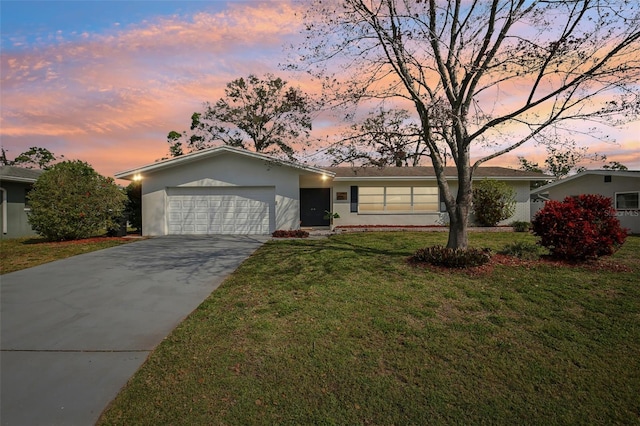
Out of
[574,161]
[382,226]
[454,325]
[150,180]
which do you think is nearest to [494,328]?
[454,325]

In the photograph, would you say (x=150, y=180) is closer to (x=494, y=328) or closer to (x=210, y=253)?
(x=210, y=253)

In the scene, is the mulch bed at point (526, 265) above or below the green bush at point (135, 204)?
below

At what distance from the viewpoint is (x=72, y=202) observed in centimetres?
1306

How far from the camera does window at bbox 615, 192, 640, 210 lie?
15258 millimetres

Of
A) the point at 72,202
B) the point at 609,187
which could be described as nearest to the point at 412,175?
the point at 609,187

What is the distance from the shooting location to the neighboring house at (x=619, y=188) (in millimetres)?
15172

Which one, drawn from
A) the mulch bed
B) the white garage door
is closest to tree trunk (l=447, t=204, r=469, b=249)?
the mulch bed

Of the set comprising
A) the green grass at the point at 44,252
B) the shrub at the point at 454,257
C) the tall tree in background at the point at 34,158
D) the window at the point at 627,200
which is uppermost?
the tall tree in background at the point at 34,158

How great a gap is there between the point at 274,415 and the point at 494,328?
310 cm

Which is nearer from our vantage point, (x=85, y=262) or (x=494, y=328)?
(x=494, y=328)

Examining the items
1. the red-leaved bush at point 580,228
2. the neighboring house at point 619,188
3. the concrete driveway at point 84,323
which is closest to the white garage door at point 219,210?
the concrete driveway at point 84,323

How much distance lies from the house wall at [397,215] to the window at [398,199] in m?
0.23

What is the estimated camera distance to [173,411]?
2725 millimetres

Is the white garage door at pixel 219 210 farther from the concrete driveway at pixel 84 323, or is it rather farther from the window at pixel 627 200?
the window at pixel 627 200
